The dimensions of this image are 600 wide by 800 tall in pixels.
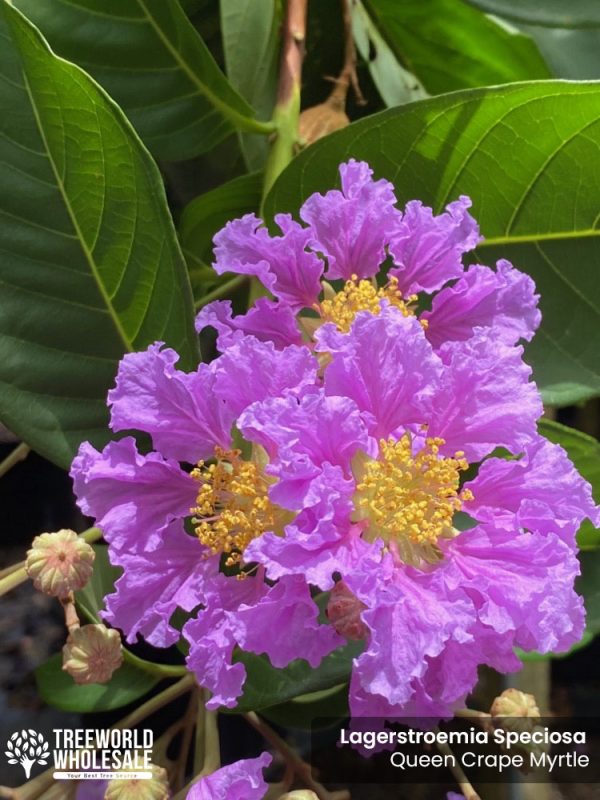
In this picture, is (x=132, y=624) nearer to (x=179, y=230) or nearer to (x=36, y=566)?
(x=36, y=566)

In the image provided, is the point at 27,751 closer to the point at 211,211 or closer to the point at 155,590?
the point at 155,590

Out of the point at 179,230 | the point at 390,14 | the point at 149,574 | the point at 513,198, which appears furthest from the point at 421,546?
the point at 390,14

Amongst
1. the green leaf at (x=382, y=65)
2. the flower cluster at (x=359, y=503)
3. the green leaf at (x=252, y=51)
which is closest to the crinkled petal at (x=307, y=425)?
the flower cluster at (x=359, y=503)

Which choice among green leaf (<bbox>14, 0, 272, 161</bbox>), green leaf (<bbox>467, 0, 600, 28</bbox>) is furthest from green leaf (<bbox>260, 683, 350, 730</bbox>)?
green leaf (<bbox>467, 0, 600, 28</bbox>)

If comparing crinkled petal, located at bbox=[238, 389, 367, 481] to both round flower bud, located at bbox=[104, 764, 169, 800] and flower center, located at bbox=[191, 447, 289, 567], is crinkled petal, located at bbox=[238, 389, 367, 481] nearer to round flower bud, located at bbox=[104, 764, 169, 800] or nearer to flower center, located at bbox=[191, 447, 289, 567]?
flower center, located at bbox=[191, 447, 289, 567]

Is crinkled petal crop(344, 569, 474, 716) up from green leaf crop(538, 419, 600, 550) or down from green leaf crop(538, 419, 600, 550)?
up

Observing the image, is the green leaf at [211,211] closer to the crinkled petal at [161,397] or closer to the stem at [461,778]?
the crinkled petal at [161,397]

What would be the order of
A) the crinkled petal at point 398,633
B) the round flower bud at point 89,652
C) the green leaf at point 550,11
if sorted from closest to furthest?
the crinkled petal at point 398,633 → the round flower bud at point 89,652 → the green leaf at point 550,11
